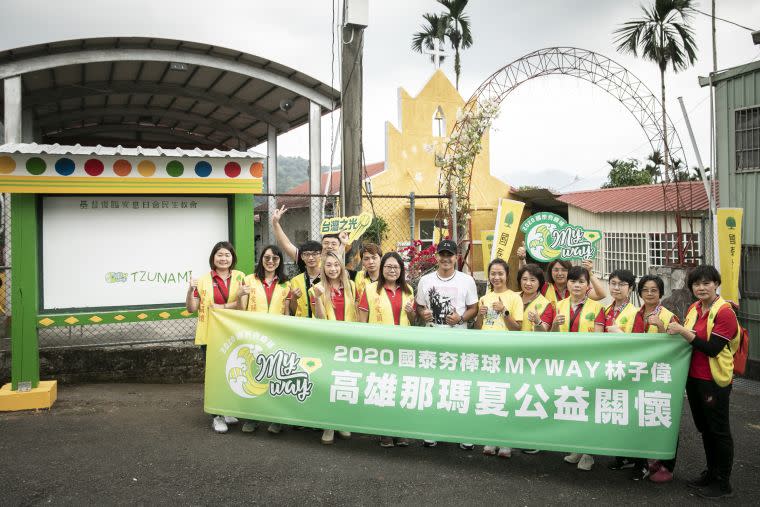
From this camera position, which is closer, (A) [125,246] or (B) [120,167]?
(B) [120,167]

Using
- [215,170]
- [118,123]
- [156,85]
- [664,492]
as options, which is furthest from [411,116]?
[664,492]

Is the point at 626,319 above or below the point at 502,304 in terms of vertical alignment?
below

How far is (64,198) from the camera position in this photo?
234 inches

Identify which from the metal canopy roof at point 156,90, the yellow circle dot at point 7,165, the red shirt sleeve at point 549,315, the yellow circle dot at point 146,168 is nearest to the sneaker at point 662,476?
the red shirt sleeve at point 549,315

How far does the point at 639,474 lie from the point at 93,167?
5440 mm

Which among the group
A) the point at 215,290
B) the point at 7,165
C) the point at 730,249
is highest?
the point at 7,165

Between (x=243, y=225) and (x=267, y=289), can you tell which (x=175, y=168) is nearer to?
(x=243, y=225)

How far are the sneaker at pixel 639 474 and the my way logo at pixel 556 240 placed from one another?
2.17 meters

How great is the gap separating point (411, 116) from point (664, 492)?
1710 cm

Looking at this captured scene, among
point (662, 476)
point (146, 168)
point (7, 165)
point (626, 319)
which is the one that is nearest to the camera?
point (662, 476)

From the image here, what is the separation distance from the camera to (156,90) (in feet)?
34.3

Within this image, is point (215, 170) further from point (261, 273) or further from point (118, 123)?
point (118, 123)

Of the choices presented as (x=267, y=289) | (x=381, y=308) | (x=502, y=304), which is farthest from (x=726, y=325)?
(x=267, y=289)

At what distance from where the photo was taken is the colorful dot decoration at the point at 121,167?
231 inches
